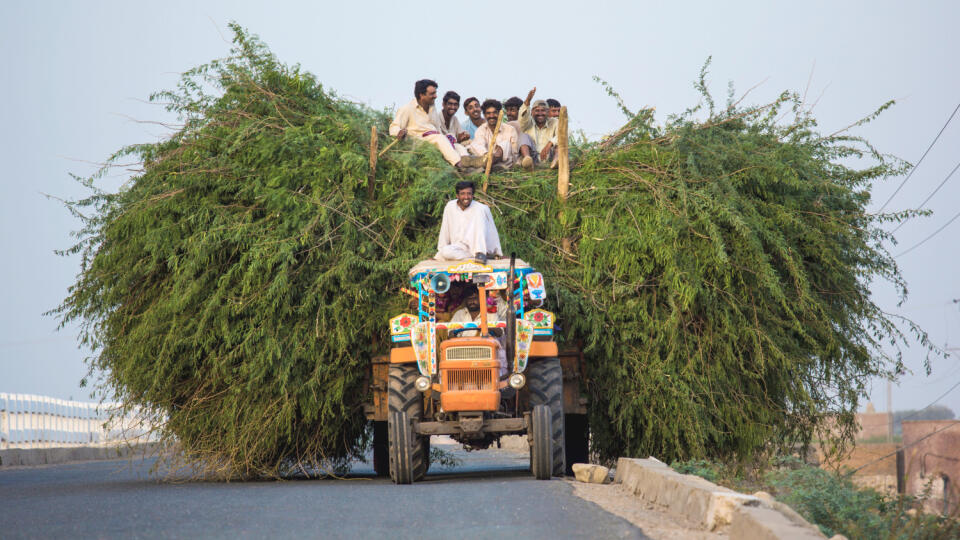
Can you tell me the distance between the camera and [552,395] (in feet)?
32.8

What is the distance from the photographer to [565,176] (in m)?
12.3

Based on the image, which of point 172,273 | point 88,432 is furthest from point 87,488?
point 88,432

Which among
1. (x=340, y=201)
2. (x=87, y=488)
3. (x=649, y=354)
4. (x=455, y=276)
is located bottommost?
(x=87, y=488)

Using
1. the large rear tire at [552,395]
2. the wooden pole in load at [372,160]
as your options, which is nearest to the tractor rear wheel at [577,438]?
the large rear tire at [552,395]

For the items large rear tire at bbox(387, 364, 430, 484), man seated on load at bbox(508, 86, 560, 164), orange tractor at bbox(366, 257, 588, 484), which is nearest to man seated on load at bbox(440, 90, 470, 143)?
man seated on load at bbox(508, 86, 560, 164)

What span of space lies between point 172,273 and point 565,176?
4910 mm

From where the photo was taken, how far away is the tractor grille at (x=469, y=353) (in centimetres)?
963

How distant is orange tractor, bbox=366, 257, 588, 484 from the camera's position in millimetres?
9672

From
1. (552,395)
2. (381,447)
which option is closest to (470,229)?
(552,395)

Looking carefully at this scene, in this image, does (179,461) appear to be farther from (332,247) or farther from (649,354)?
(649,354)

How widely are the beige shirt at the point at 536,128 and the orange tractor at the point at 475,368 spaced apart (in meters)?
4.40

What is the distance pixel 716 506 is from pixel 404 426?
4257mm

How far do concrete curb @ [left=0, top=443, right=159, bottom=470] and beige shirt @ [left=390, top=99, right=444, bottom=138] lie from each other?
6971mm

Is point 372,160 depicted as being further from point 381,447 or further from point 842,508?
point 842,508
